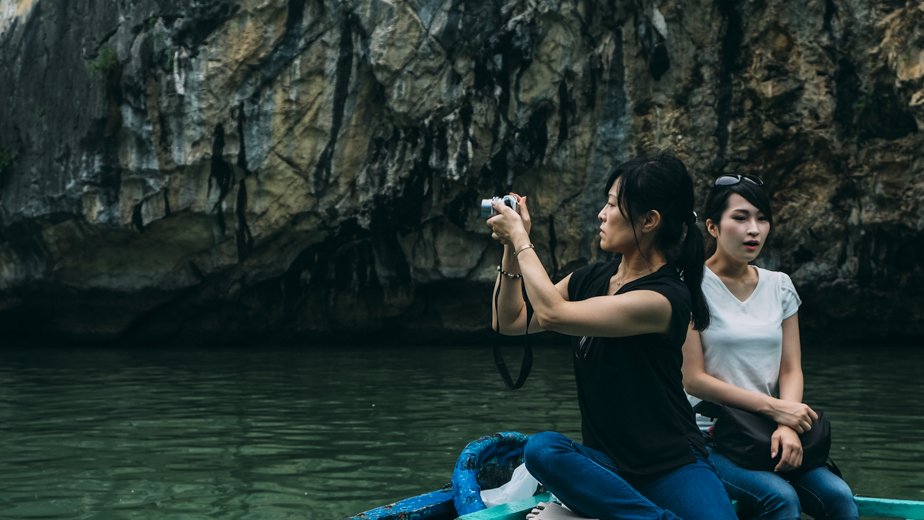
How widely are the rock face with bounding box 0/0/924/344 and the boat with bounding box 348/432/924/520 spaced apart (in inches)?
496

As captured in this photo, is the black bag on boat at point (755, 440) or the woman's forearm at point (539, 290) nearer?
the woman's forearm at point (539, 290)

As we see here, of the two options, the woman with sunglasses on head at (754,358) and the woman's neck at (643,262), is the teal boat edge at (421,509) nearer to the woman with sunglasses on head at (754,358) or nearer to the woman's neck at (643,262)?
the woman with sunglasses on head at (754,358)

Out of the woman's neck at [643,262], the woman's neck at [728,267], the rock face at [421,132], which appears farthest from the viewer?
the rock face at [421,132]

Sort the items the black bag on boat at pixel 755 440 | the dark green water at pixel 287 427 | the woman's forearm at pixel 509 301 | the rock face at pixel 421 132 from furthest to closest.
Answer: the rock face at pixel 421 132 → the dark green water at pixel 287 427 → the black bag on boat at pixel 755 440 → the woman's forearm at pixel 509 301

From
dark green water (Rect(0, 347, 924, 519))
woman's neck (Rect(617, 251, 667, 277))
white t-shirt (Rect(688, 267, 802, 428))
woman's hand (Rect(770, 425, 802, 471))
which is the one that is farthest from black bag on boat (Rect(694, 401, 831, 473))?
dark green water (Rect(0, 347, 924, 519))

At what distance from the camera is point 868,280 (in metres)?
17.2

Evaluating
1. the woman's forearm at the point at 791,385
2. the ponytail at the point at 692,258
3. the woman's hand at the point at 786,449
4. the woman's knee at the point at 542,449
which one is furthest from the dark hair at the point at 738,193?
the woman's knee at the point at 542,449

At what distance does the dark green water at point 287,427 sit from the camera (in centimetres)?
680

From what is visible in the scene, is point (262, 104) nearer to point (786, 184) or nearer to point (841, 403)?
point (786, 184)

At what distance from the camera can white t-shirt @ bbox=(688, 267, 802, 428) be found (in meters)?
3.80

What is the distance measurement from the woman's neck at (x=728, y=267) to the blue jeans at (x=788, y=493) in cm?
63

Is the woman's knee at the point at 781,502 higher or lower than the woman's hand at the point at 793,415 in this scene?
lower

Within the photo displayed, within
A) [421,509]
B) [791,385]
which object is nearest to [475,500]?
[421,509]

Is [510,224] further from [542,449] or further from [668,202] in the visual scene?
[542,449]
